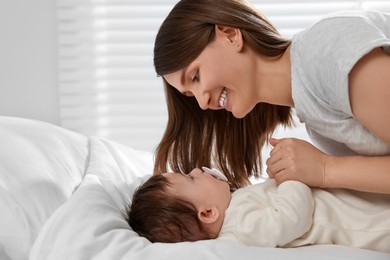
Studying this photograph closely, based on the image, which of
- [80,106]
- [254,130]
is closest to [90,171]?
[254,130]

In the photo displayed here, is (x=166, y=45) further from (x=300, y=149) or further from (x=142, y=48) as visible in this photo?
(x=142, y=48)

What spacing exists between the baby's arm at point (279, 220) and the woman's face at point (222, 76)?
0.32 m

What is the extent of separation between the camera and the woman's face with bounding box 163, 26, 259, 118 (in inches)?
71.2

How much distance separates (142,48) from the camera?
11.8ft

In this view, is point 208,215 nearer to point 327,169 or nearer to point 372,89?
point 327,169

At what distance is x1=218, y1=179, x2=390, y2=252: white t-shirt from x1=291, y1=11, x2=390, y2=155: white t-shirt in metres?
0.14

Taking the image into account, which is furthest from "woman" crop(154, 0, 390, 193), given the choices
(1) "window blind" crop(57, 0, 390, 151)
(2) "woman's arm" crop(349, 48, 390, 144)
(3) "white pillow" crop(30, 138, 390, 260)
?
(1) "window blind" crop(57, 0, 390, 151)

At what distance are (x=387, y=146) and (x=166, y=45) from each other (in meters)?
0.58

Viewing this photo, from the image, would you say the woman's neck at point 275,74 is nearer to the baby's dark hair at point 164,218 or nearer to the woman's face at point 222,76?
the woman's face at point 222,76

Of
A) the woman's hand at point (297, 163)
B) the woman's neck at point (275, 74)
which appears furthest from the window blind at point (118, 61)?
the woman's hand at point (297, 163)

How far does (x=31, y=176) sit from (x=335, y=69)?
0.74m

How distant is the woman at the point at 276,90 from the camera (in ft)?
5.17

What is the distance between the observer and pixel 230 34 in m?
1.82

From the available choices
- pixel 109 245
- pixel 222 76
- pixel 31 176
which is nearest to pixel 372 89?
pixel 222 76
